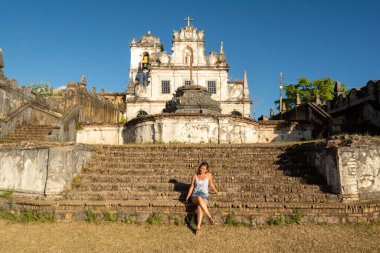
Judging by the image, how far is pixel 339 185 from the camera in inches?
235

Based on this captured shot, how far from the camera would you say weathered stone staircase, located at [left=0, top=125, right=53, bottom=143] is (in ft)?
47.8

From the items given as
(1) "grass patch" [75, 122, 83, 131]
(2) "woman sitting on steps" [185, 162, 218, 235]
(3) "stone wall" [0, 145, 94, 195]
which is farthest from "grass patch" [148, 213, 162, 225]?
(1) "grass patch" [75, 122, 83, 131]

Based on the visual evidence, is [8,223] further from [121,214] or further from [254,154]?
[254,154]

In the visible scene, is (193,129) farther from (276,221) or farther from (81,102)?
(81,102)

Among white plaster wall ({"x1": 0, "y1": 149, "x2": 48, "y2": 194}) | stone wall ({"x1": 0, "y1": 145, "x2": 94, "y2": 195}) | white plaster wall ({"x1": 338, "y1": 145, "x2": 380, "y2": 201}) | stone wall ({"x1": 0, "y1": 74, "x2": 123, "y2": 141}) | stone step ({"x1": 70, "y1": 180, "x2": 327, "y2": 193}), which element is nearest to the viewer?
white plaster wall ({"x1": 338, "y1": 145, "x2": 380, "y2": 201})

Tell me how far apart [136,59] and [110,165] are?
48583mm

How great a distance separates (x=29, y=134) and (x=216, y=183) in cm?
1263

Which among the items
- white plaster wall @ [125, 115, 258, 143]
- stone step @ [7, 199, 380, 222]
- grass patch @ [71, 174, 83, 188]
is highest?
white plaster wall @ [125, 115, 258, 143]

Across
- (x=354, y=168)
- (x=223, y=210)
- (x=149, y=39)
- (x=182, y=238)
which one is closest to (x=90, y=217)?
(x=182, y=238)

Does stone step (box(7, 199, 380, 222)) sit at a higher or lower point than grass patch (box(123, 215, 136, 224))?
higher

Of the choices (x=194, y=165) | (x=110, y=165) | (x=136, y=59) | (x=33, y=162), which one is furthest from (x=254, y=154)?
(x=136, y=59)

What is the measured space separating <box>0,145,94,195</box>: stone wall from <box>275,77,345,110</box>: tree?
3972cm

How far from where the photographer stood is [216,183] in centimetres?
678

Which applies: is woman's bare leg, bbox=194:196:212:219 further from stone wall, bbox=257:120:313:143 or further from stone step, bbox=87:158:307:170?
stone wall, bbox=257:120:313:143
